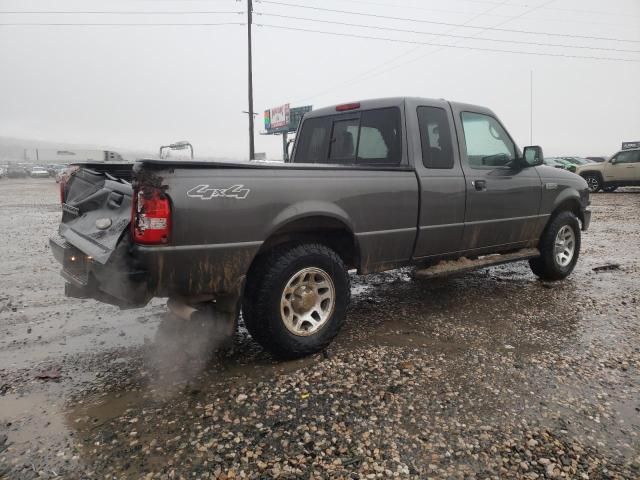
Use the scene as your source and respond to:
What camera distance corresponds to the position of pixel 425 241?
13.1 ft

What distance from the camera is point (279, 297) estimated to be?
123 inches

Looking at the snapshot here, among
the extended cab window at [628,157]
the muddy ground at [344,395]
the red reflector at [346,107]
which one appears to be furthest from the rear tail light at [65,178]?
the extended cab window at [628,157]

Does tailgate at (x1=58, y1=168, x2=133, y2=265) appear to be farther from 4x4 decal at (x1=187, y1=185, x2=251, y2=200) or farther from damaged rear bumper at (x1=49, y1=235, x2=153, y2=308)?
4x4 decal at (x1=187, y1=185, x2=251, y2=200)

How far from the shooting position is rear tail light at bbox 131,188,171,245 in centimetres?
261

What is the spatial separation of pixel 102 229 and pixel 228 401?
141 cm

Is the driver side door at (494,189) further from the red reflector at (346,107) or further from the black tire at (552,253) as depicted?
the red reflector at (346,107)

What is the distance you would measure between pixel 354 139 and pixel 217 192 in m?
2.04

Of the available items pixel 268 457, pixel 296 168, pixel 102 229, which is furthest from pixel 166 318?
pixel 268 457

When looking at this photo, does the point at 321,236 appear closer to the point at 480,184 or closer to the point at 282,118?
the point at 480,184

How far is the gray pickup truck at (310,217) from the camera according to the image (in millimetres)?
2713

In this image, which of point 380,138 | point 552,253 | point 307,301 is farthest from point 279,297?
point 552,253

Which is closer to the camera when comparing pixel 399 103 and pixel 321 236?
pixel 321 236

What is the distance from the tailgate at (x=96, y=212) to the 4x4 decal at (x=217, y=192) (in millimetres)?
524

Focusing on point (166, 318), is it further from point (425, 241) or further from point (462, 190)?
point (462, 190)
